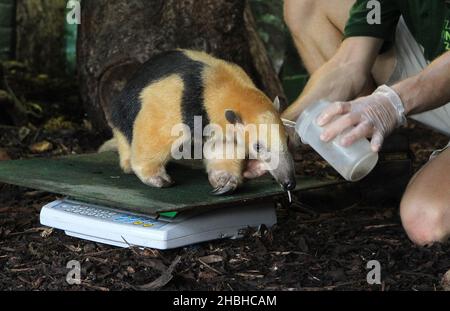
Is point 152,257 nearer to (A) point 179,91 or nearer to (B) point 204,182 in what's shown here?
(B) point 204,182

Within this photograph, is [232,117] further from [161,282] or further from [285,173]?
[161,282]

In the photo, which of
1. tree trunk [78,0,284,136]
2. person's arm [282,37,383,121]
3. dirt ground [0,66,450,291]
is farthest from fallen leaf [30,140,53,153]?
person's arm [282,37,383,121]

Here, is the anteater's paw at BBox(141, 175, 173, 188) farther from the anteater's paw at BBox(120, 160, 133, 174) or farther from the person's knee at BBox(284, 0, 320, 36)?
the person's knee at BBox(284, 0, 320, 36)

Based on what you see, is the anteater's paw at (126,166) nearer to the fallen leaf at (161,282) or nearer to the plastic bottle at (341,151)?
the fallen leaf at (161,282)

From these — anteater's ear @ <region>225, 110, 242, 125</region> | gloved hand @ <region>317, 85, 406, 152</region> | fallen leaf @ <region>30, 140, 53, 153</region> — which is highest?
gloved hand @ <region>317, 85, 406, 152</region>

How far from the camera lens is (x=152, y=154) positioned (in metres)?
3.52

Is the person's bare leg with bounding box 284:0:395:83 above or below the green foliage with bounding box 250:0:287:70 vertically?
above

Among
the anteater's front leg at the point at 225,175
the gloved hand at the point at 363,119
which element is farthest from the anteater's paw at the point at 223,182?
the gloved hand at the point at 363,119

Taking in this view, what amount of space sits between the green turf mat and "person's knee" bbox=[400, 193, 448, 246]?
38 centimetres

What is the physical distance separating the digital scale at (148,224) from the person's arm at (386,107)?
682 mm

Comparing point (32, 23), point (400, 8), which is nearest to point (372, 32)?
point (400, 8)

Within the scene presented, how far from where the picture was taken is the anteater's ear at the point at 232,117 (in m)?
3.27

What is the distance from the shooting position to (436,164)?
11.2 ft

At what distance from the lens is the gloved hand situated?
8.89 ft
